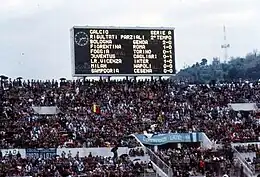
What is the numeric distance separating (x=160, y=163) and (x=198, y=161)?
222 cm

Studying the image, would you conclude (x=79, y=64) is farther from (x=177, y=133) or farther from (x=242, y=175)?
(x=242, y=175)

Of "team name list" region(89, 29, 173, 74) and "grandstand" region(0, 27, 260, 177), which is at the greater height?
"team name list" region(89, 29, 173, 74)

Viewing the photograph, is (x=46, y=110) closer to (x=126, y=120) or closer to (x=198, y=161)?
(x=126, y=120)

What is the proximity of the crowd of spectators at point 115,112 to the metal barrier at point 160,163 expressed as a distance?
2.21m

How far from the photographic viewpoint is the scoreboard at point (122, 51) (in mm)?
49750

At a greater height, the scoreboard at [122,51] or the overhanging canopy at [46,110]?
the scoreboard at [122,51]

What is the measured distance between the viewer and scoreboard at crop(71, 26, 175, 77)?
4975 cm

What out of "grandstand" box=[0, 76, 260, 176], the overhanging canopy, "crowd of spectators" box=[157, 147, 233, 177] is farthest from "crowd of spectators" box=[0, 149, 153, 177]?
the overhanging canopy

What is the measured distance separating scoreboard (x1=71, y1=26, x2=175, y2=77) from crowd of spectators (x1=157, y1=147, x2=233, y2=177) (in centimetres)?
934

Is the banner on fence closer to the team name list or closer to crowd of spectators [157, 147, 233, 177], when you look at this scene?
crowd of spectators [157, 147, 233, 177]

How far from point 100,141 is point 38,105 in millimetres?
5926

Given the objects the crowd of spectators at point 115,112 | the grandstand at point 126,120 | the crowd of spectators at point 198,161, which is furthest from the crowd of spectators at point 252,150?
the crowd of spectators at point 115,112

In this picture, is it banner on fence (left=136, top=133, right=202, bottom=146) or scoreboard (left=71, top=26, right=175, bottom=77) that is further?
scoreboard (left=71, top=26, right=175, bottom=77)

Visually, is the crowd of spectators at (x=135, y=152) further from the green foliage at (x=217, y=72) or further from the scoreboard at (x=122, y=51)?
the green foliage at (x=217, y=72)
